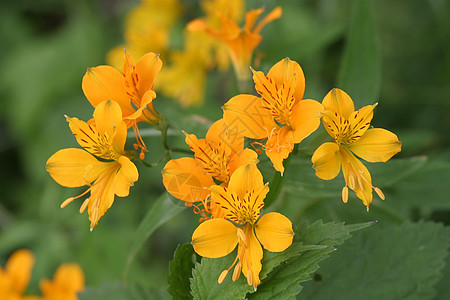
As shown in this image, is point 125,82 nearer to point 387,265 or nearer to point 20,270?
point 387,265

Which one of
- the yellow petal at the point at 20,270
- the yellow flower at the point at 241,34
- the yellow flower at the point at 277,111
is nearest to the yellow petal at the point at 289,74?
the yellow flower at the point at 277,111

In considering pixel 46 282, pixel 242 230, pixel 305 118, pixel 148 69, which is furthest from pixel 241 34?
pixel 46 282

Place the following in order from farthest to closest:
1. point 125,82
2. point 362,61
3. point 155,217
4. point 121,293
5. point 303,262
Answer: point 362,61, point 121,293, point 155,217, point 125,82, point 303,262

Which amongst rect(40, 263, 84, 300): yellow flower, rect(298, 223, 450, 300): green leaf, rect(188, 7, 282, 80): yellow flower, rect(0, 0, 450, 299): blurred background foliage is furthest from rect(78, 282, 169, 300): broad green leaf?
rect(188, 7, 282, 80): yellow flower

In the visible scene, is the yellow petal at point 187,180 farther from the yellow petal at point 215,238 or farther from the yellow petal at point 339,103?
the yellow petal at point 339,103

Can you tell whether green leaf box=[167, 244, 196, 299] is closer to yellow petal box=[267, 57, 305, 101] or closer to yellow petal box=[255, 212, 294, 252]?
yellow petal box=[255, 212, 294, 252]

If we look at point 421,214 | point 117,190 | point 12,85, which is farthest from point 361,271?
point 12,85
